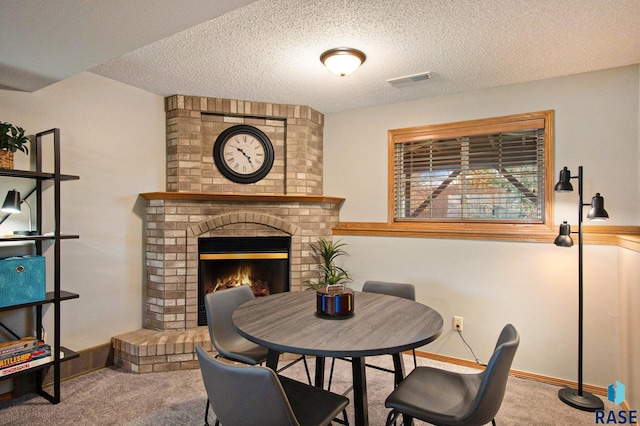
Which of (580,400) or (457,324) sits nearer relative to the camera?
(580,400)

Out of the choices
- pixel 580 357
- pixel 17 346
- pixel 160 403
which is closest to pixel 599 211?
pixel 580 357

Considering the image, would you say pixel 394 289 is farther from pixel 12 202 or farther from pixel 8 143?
pixel 8 143

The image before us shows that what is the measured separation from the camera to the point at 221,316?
2.42m

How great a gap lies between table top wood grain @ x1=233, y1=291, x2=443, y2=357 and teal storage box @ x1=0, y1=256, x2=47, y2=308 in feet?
4.98

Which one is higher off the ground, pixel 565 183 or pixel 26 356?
pixel 565 183

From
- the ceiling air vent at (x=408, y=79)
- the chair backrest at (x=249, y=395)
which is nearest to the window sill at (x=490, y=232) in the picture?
the ceiling air vent at (x=408, y=79)

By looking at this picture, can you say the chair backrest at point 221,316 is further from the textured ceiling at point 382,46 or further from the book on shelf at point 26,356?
the textured ceiling at point 382,46

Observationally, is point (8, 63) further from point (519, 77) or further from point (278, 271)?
point (519, 77)

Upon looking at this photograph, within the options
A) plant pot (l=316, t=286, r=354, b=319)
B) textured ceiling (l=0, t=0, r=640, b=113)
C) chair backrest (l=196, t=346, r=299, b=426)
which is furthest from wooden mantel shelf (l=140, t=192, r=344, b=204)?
chair backrest (l=196, t=346, r=299, b=426)

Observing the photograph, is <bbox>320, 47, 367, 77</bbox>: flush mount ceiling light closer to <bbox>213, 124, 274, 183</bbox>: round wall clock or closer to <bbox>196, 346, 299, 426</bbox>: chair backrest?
<bbox>213, 124, 274, 183</bbox>: round wall clock

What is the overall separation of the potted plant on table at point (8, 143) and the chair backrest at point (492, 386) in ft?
9.63

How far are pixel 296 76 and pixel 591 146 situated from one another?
2.40 metres

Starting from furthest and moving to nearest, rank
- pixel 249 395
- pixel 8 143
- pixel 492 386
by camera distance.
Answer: pixel 8 143, pixel 492 386, pixel 249 395

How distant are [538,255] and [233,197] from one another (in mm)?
2705
